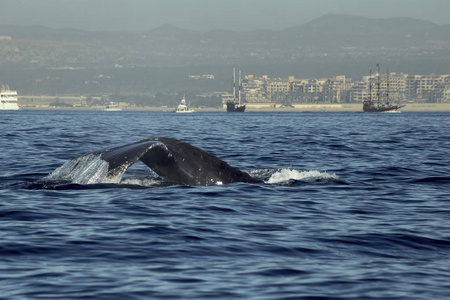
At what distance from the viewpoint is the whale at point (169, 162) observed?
1007 centimetres

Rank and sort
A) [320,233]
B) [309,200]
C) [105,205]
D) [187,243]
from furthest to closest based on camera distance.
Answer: [309,200]
[105,205]
[320,233]
[187,243]

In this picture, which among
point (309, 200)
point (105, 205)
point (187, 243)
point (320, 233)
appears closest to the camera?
point (187, 243)

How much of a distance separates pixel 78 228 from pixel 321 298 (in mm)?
3958

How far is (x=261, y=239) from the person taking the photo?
812 centimetres

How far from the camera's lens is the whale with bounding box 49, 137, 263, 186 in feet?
33.0

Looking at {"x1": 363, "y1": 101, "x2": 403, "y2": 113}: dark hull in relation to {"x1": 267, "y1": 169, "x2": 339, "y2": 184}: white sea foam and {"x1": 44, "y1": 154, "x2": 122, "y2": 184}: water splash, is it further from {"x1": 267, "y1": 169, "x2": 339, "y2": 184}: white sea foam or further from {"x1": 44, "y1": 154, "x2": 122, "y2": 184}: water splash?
{"x1": 44, "y1": 154, "x2": 122, "y2": 184}: water splash

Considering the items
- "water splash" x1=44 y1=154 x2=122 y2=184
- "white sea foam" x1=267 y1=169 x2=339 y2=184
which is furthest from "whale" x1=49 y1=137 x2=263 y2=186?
"white sea foam" x1=267 y1=169 x2=339 y2=184

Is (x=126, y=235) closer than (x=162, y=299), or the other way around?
(x=162, y=299)

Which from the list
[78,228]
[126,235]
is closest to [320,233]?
[126,235]

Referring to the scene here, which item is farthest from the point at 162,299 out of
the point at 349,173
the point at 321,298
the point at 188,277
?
the point at 349,173

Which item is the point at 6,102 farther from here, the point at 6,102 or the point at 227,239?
the point at 227,239

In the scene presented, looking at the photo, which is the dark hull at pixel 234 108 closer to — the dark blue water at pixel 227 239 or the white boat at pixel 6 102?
the white boat at pixel 6 102

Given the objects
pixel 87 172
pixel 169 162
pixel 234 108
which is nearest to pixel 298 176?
pixel 169 162

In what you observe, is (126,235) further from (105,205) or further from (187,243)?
(105,205)
